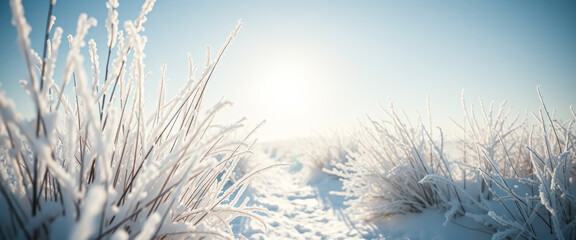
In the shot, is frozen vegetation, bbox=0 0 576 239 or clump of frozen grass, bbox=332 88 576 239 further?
clump of frozen grass, bbox=332 88 576 239

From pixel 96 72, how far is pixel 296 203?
2.51 meters

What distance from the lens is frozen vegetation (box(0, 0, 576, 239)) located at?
1.68 ft

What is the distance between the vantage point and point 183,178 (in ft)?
1.79

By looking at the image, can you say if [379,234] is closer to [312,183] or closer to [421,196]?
[421,196]

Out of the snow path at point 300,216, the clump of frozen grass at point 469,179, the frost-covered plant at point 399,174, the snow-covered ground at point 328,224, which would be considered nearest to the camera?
the clump of frozen grass at point 469,179

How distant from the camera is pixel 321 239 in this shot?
1738mm

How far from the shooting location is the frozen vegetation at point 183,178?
0.51 metres

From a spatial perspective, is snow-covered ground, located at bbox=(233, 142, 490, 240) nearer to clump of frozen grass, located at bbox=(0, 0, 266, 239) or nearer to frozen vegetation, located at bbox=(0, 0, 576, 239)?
frozen vegetation, located at bbox=(0, 0, 576, 239)

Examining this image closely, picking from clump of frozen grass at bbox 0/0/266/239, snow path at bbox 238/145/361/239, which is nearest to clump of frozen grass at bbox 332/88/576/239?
snow path at bbox 238/145/361/239

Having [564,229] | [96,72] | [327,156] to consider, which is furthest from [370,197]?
[327,156]

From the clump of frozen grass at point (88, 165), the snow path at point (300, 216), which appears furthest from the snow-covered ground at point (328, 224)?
the clump of frozen grass at point (88, 165)

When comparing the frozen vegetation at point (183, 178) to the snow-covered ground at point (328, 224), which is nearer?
the frozen vegetation at point (183, 178)

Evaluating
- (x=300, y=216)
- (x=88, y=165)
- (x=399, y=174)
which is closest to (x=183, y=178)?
(x=88, y=165)

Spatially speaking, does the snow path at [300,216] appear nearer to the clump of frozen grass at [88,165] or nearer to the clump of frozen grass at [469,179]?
the clump of frozen grass at [469,179]
